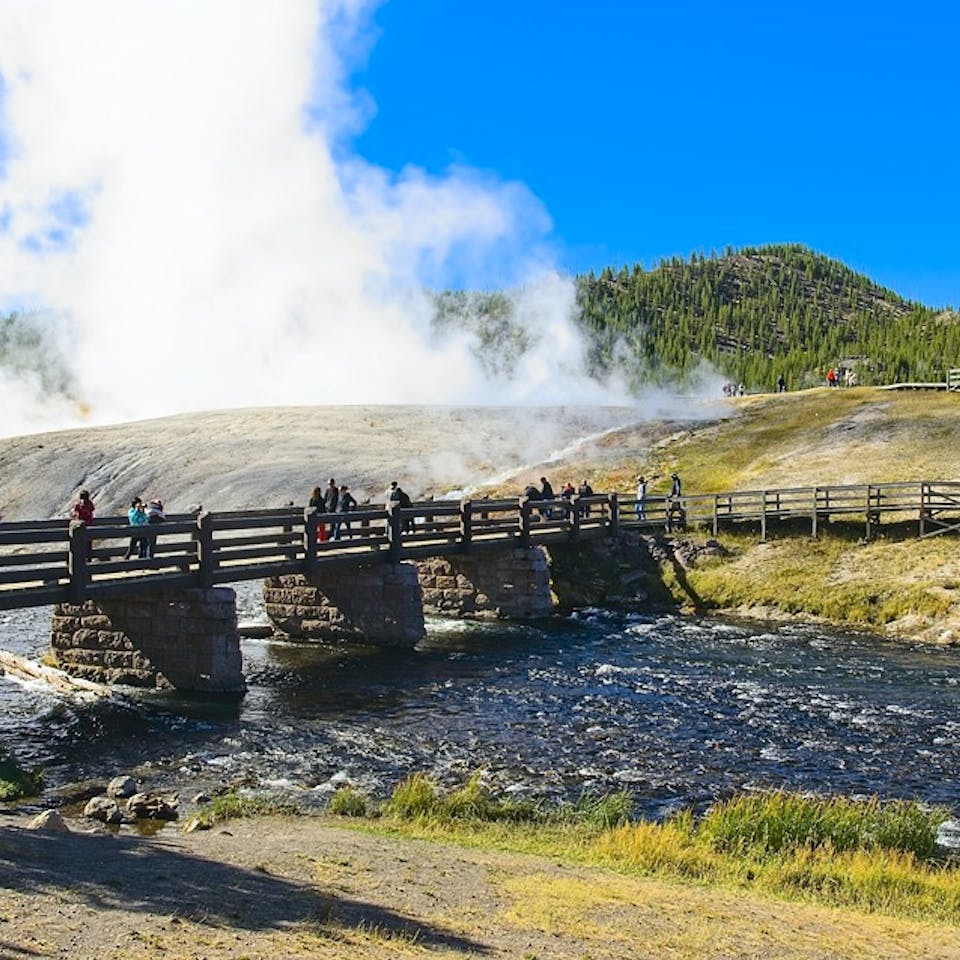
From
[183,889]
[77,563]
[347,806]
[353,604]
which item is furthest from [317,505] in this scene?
[183,889]

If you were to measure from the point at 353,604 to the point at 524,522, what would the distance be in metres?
8.14

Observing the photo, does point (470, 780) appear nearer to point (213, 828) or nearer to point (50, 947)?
point (213, 828)

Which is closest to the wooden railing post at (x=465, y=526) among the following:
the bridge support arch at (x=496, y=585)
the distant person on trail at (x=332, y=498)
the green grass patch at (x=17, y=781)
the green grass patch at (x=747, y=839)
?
the bridge support arch at (x=496, y=585)

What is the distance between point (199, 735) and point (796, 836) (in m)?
11.5

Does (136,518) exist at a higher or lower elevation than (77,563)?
higher

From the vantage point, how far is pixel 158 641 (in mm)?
24172

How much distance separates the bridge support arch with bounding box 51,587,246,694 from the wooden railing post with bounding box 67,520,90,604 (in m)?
1.92

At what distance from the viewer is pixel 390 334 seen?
120062 mm

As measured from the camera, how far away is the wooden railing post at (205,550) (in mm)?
24125

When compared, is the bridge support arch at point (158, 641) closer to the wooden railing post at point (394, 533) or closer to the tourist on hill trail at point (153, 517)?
the tourist on hill trail at point (153, 517)

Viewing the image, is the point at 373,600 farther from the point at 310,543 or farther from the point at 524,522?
the point at 524,522

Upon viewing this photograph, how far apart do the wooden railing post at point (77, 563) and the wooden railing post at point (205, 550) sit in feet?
9.70

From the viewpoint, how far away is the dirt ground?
884cm

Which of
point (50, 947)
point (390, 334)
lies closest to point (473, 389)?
point (390, 334)
